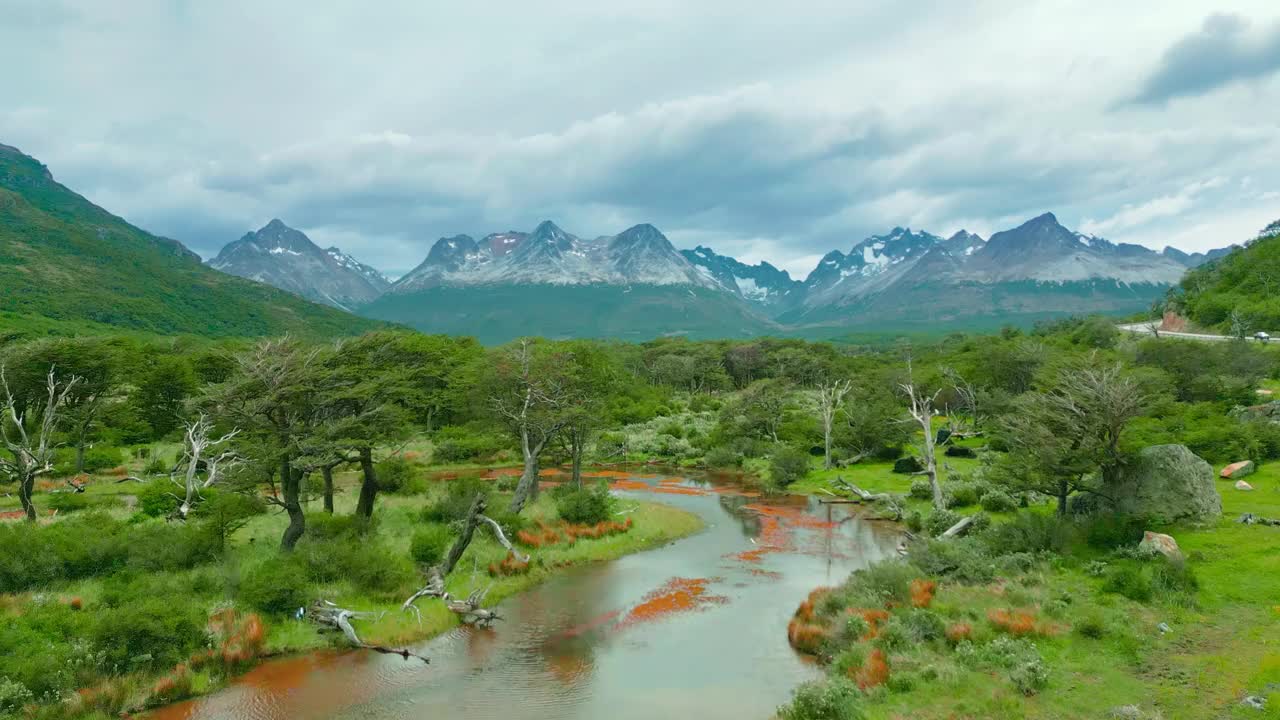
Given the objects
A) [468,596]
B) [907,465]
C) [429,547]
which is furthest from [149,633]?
[907,465]

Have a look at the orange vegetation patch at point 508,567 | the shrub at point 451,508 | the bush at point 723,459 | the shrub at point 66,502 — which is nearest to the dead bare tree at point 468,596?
the orange vegetation patch at point 508,567

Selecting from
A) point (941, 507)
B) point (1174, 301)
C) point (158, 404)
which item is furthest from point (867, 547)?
point (1174, 301)

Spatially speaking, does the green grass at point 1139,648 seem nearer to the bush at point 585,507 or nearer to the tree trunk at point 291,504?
the bush at point 585,507

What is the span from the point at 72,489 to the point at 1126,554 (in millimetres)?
49740

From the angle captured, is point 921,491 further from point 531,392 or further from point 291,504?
point 291,504

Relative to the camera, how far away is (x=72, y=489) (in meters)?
37.4

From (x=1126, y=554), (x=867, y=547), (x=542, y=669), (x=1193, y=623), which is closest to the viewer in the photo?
(x=1193, y=623)

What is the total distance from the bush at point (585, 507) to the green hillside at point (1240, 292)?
83236mm

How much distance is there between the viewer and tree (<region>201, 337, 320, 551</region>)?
23.8 m

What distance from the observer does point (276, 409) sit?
2481 centimetres

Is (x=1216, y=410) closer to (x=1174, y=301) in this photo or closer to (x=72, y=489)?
(x=72, y=489)

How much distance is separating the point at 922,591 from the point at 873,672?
605cm

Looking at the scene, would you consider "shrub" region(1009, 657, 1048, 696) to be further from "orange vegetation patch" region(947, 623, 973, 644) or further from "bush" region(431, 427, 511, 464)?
"bush" region(431, 427, 511, 464)

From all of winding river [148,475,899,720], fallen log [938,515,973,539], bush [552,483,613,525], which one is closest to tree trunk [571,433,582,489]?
bush [552,483,613,525]
